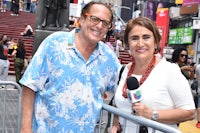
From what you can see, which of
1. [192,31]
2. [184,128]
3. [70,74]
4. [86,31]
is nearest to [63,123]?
[70,74]

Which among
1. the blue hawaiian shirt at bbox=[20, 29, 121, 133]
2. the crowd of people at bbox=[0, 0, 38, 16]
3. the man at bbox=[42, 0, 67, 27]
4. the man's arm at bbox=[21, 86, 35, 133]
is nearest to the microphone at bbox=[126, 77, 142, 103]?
the blue hawaiian shirt at bbox=[20, 29, 121, 133]

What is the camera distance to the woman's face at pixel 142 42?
9.23 feet

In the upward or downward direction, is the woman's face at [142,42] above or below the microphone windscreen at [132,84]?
above

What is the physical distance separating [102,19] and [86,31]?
0.15m

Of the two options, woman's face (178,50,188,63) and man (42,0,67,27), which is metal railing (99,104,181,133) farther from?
man (42,0,67,27)

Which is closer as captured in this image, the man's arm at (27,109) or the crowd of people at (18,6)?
the man's arm at (27,109)

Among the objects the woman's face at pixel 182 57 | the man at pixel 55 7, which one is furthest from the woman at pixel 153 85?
the man at pixel 55 7

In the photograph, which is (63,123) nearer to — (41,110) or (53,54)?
(41,110)

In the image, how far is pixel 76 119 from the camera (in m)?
3.03

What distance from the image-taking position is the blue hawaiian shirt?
2973 mm

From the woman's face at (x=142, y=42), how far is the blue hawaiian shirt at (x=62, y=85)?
388 millimetres

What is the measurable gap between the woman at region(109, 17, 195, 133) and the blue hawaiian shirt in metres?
0.25

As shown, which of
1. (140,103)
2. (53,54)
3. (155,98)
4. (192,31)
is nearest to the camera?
(140,103)

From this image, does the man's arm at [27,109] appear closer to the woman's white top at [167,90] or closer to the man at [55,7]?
the woman's white top at [167,90]
